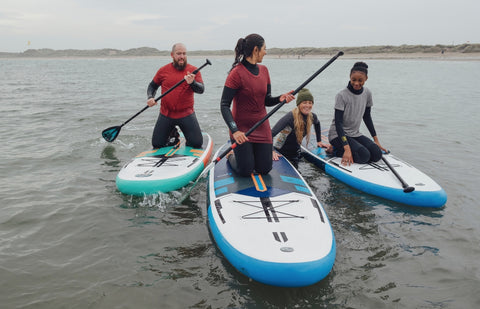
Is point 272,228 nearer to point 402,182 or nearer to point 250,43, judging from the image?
point 250,43

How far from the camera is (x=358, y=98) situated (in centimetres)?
607

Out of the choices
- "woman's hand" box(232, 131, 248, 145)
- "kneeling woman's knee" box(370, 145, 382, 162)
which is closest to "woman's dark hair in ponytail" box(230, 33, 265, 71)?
"woman's hand" box(232, 131, 248, 145)

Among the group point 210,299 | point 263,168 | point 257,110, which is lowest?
point 210,299

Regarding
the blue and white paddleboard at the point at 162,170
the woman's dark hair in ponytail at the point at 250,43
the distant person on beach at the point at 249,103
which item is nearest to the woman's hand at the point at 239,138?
the distant person on beach at the point at 249,103

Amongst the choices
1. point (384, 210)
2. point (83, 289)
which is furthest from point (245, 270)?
point (384, 210)

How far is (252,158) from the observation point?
4.84 metres

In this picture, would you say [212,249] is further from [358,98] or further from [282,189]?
[358,98]

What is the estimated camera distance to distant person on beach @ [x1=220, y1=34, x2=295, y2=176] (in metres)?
4.54

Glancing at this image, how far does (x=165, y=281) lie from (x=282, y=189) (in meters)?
1.89

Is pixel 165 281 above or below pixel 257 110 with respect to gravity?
below

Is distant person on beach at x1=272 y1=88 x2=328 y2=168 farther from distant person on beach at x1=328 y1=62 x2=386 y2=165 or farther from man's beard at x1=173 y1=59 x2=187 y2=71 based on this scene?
man's beard at x1=173 y1=59 x2=187 y2=71

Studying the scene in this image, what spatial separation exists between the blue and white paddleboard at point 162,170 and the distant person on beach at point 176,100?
0.29 metres

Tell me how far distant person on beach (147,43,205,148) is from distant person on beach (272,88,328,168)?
1.73m

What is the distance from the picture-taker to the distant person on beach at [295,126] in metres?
6.07
